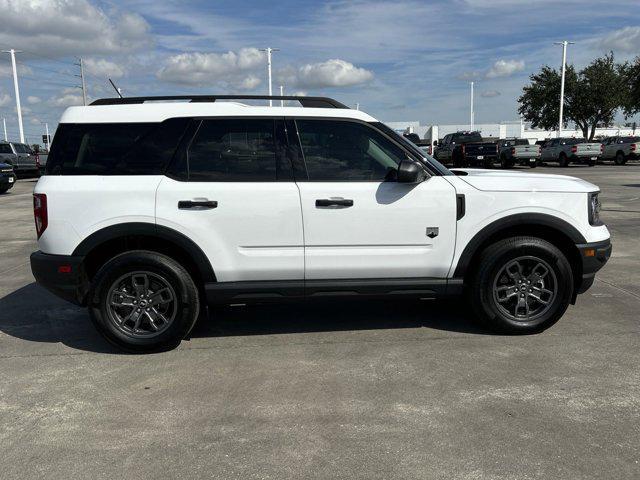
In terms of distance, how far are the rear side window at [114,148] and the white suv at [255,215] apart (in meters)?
0.01

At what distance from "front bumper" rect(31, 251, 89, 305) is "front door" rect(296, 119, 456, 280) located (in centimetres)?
182

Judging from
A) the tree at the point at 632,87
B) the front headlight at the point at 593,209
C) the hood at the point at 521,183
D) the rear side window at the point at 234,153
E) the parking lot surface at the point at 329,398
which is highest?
the tree at the point at 632,87

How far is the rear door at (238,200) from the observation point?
4301mm

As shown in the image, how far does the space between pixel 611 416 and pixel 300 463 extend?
1.90 metres

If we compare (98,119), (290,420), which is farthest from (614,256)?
(98,119)

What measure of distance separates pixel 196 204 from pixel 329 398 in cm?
181

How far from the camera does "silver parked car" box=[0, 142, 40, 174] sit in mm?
27484

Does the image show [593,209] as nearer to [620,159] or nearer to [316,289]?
[316,289]

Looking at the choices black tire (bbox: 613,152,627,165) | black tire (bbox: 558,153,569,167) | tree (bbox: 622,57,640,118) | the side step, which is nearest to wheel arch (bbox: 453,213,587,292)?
the side step

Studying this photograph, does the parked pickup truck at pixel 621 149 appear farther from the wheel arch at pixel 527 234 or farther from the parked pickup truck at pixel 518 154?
the wheel arch at pixel 527 234

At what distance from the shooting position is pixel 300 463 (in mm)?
2875

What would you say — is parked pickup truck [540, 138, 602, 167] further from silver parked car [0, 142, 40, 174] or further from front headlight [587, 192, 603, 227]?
front headlight [587, 192, 603, 227]

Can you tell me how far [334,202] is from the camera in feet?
14.3

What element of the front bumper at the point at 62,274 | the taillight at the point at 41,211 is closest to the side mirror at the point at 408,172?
the front bumper at the point at 62,274
